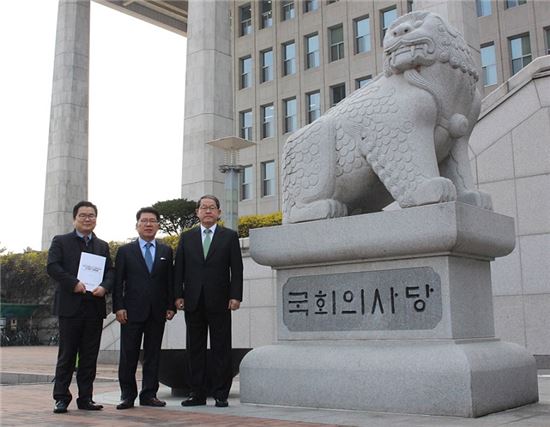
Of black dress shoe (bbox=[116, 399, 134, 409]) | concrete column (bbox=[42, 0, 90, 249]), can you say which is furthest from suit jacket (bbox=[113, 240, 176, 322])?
concrete column (bbox=[42, 0, 90, 249])

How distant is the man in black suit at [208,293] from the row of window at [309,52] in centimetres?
3197

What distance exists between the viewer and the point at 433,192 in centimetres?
568

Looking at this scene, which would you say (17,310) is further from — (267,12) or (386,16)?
(386,16)

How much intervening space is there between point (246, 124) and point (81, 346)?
3597 centimetres

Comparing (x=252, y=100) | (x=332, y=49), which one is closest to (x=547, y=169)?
(x=332, y=49)

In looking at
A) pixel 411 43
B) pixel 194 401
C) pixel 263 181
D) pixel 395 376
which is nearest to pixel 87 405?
pixel 194 401

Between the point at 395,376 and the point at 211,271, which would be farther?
the point at 211,271

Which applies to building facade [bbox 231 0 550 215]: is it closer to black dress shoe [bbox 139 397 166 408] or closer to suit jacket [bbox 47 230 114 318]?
suit jacket [bbox 47 230 114 318]

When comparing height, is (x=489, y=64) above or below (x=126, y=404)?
above

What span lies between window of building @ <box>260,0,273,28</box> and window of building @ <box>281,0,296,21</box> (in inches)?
35.7

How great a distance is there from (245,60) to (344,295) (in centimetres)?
3835

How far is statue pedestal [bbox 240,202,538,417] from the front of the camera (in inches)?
212

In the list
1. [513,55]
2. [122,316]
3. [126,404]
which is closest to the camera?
[126,404]

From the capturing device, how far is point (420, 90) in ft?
19.7
